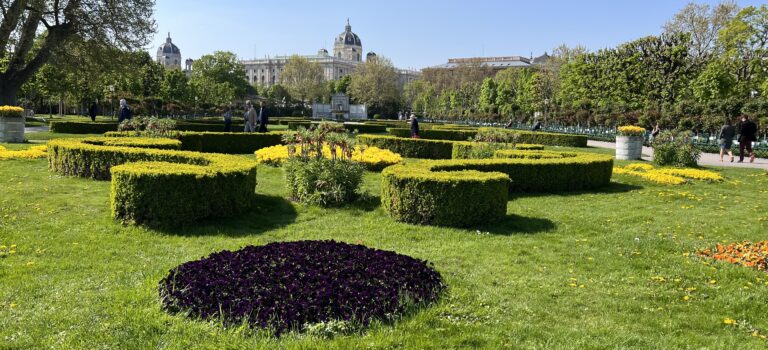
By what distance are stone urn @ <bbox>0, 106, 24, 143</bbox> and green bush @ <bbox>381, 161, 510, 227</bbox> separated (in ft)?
46.5

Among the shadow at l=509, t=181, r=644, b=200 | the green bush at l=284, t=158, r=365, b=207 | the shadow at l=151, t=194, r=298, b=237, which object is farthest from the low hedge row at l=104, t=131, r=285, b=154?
the shadow at l=509, t=181, r=644, b=200

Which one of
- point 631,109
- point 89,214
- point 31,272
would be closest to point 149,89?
point 631,109

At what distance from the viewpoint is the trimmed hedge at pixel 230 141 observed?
1617 cm

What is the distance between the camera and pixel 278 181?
10750mm

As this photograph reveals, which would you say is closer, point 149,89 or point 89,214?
point 89,214

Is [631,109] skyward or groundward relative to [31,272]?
skyward

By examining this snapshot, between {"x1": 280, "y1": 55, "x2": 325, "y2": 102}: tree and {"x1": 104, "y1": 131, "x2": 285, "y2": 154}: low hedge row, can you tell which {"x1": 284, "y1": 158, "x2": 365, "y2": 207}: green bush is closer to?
→ {"x1": 104, "y1": 131, "x2": 285, "y2": 154}: low hedge row

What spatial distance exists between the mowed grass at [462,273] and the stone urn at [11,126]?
8.45 meters

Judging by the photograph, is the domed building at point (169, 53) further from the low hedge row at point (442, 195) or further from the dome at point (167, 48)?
the low hedge row at point (442, 195)

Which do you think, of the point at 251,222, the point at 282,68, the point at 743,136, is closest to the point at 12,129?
the point at 251,222

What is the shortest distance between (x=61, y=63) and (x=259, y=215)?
69.1 ft

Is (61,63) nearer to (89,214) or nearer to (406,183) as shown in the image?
(89,214)

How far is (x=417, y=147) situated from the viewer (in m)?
16.6

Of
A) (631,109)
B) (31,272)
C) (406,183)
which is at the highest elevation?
(631,109)
